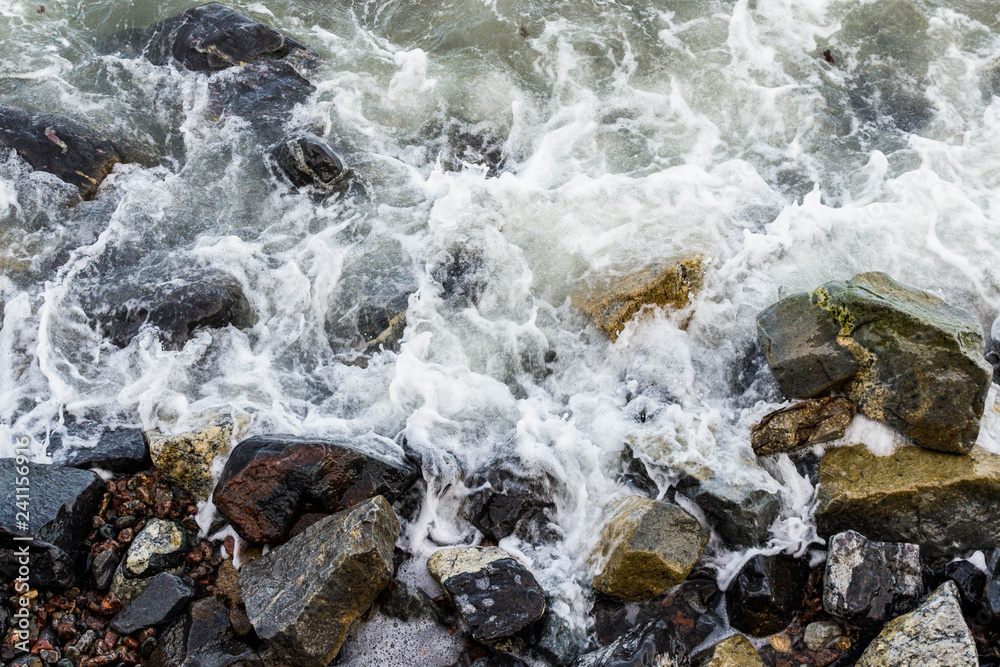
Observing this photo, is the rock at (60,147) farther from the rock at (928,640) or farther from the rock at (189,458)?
the rock at (928,640)

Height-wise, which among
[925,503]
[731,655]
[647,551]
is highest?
[925,503]

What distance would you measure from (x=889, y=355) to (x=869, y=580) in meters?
1.51

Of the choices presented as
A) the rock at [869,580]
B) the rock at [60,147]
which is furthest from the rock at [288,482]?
the rock at [60,147]

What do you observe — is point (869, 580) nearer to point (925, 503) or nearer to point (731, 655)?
point (925, 503)

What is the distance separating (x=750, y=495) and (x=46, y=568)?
14.4 feet

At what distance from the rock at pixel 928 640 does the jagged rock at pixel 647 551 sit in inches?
41.5

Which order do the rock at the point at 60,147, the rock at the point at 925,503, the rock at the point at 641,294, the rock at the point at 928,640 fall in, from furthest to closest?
the rock at the point at 60,147
the rock at the point at 641,294
the rock at the point at 925,503
the rock at the point at 928,640

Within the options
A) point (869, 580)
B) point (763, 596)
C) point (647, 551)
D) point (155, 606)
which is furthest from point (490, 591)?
point (869, 580)

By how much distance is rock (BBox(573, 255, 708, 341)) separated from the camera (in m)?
5.73

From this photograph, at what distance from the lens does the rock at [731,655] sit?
3.86 meters

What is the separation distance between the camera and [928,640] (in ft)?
12.2

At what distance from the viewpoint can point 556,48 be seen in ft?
28.1

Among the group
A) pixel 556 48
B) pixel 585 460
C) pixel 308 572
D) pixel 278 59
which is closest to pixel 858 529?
pixel 585 460

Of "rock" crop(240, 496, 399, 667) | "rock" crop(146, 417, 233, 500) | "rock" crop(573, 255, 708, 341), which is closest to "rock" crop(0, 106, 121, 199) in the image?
"rock" crop(146, 417, 233, 500)
